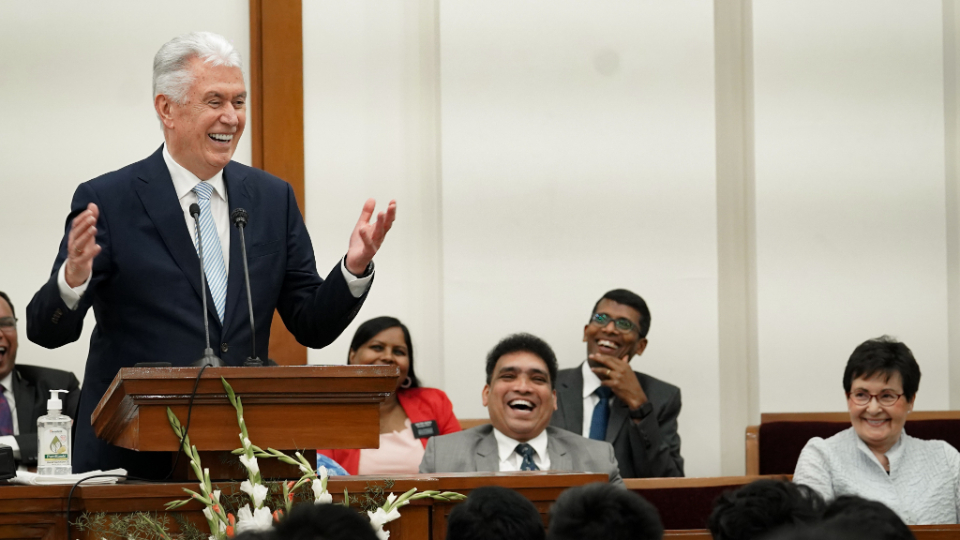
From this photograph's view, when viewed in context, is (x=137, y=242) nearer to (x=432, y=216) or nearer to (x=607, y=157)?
(x=432, y=216)

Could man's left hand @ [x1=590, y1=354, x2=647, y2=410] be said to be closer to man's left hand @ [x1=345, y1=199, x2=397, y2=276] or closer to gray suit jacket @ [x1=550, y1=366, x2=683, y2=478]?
gray suit jacket @ [x1=550, y1=366, x2=683, y2=478]

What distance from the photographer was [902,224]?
5.37 m

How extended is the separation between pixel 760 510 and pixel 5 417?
330cm

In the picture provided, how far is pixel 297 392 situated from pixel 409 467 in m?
2.22

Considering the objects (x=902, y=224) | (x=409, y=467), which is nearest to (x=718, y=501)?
(x=409, y=467)

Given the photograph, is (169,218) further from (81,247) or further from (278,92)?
(278,92)

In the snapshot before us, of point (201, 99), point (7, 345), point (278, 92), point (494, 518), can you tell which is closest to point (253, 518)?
point (494, 518)

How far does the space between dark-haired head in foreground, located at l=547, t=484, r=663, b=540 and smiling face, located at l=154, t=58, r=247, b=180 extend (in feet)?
3.80

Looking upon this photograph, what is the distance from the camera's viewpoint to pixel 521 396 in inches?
148

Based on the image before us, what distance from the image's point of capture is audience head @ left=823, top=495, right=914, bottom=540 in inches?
63.2

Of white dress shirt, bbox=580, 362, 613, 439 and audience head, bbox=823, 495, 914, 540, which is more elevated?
white dress shirt, bbox=580, 362, 613, 439

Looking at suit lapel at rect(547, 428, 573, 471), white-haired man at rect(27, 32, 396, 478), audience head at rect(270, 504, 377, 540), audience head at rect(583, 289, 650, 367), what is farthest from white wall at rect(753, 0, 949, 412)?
audience head at rect(270, 504, 377, 540)

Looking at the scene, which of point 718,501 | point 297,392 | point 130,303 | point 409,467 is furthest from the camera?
point 409,467

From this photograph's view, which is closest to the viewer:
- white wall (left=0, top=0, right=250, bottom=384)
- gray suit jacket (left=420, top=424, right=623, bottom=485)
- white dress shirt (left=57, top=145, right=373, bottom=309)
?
A: white dress shirt (left=57, top=145, right=373, bottom=309)
